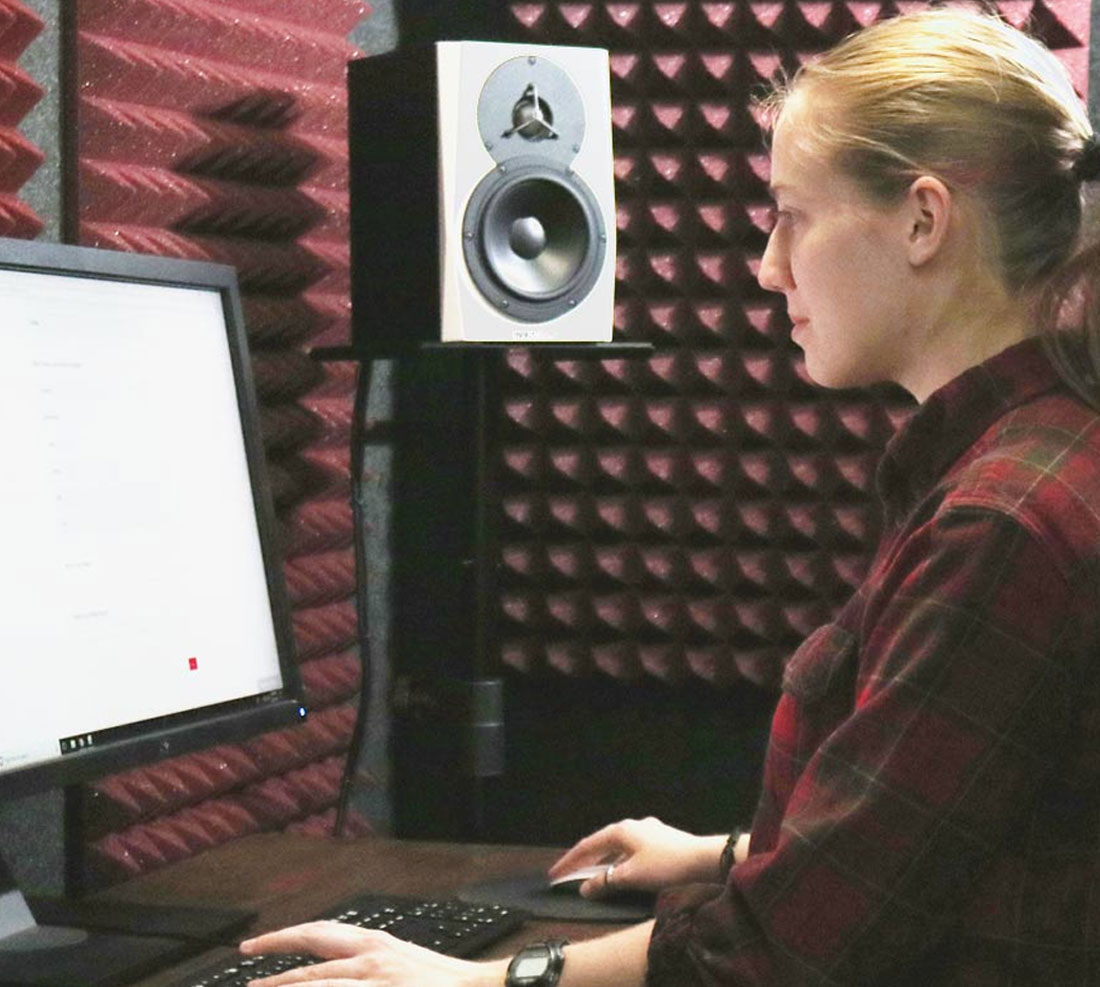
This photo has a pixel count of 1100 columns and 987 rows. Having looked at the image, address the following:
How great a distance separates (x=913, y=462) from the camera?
3.93 ft

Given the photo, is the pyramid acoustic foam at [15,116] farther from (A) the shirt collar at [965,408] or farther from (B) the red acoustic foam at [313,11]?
(A) the shirt collar at [965,408]

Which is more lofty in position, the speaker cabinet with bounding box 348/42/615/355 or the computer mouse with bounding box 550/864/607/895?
the speaker cabinet with bounding box 348/42/615/355

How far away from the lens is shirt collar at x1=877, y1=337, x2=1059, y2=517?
45.9 inches

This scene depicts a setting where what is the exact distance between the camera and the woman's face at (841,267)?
1230mm

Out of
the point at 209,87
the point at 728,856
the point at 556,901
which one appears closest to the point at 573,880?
the point at 556,901

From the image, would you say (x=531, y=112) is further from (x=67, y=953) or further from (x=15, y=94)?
(x=67, y=953)

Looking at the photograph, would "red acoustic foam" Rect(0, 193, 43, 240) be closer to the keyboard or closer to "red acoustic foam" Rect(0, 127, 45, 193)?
"red acoustic foam" Rect(0, 127, 45, 193)

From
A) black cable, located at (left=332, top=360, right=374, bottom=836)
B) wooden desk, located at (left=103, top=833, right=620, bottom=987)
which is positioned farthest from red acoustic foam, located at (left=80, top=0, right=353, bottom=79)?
wooden desk, located at (left=103, top=833, right=620, bottom=987)

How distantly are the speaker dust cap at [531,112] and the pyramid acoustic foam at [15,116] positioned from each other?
1.69 feet

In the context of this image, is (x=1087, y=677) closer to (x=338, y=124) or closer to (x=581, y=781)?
(x=338, y=124)

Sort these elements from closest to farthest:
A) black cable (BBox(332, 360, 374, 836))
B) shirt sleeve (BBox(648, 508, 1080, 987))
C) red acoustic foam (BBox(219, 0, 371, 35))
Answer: shirt sleeve (BBox(648, 508, 1080, 987)) < red acoustic foam (BBox(219, 0, 371, 35)) < black cable (BBox(332, 360, 374, 836))

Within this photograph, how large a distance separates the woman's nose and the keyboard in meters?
0.53

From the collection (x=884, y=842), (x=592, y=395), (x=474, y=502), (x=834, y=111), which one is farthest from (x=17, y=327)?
(x=592, y=395)

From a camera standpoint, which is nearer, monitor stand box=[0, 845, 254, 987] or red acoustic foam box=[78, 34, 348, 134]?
monitor stand box=[0, 845, 254, 987]
